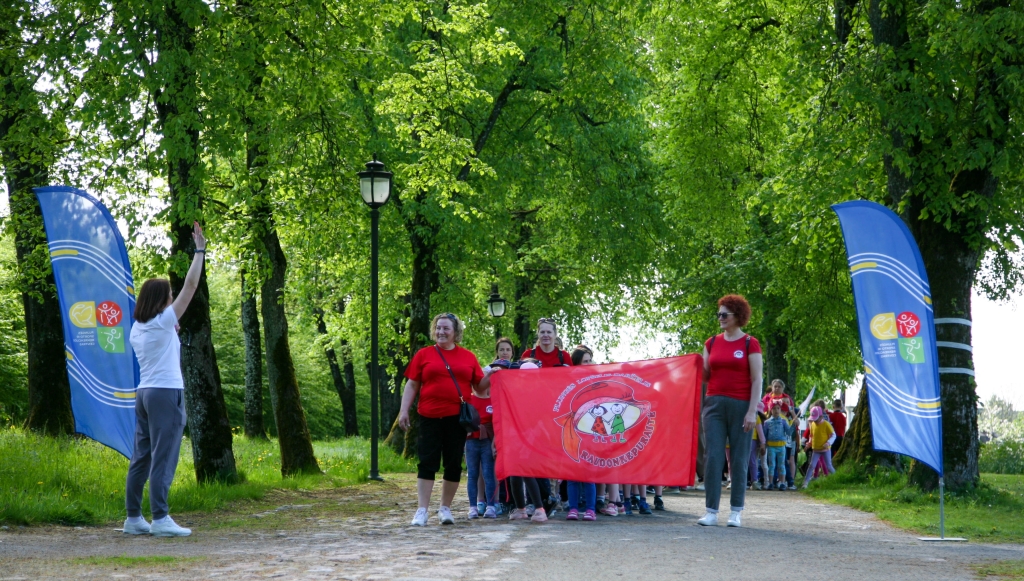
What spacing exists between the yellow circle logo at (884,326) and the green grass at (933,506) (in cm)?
204

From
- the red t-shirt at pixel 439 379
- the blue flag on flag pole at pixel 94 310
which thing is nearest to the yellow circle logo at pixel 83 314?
the blue flag on flag pole at pixel 94 310

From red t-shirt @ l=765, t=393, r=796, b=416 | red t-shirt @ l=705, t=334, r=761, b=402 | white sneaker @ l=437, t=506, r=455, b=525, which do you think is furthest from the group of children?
red t-shirt @ l=765, t=393, r=796, b=416

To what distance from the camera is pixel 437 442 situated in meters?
10.1

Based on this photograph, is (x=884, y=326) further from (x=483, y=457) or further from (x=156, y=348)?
(x=156, y=348)

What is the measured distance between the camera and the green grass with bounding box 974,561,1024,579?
7.18 m

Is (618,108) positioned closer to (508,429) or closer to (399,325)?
(399,325)

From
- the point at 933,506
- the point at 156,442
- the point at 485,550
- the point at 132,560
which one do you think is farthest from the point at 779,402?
the point at 132,560

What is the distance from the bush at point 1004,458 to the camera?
2717 centimetres

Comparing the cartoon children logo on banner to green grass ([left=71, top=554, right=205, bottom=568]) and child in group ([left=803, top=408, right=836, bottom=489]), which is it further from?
child in group ([left=803, top=408, right=836, bottom=489])

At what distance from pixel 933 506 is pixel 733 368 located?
14.7 ft

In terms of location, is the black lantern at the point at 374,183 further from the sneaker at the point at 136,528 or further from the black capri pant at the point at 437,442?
the sneaker at the point at 136,528

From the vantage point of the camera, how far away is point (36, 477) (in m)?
11.3

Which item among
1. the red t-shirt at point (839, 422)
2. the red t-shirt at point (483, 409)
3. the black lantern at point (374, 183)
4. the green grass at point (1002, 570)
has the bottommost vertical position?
the green grass at point (1002, 570)

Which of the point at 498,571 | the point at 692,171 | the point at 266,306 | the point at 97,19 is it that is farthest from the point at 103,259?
the point at 692,171
